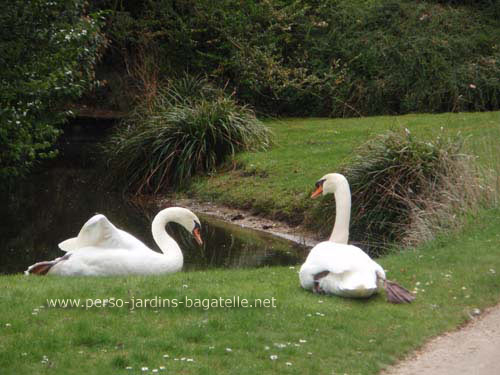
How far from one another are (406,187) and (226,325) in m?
6.45

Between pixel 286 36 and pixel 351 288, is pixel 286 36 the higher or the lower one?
the higher one

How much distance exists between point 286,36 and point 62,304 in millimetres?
18791

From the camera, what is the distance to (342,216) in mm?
10141

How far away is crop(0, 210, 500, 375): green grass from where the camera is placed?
6668mm

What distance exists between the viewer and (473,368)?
22.4 feet

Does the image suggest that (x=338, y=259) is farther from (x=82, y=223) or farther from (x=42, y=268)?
(x=82, y=223)

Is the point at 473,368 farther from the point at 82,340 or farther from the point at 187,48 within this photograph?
the point at 187,48

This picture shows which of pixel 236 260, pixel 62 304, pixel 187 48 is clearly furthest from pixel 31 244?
pixel 187 48

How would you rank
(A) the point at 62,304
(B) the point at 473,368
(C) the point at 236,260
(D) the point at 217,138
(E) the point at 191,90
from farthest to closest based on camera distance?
1. (E) the point at 191,90
2. (D) the point at 217,138
3. (C) the point at 236,260
4. (A) the point at 62,304
5. (B) the point at 473,368

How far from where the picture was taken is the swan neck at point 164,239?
10.4 metres

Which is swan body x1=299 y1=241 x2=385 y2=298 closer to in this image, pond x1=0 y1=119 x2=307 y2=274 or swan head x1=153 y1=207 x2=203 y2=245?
swan head x1=153 y1=207 x2=203 y2=245

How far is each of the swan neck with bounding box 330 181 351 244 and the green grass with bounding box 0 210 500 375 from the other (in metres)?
0.76

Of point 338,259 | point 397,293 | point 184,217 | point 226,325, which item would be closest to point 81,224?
point 184,217

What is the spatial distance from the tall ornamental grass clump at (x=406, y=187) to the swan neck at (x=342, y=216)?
2.06 metres
